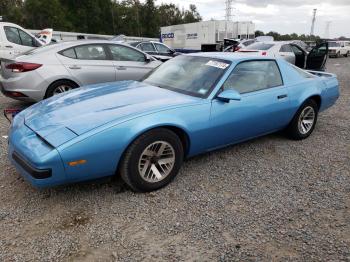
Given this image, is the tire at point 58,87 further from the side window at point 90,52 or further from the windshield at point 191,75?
the windshield at point 191,75

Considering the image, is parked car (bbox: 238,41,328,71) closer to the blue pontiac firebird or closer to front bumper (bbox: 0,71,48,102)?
the blue pontiac firebird

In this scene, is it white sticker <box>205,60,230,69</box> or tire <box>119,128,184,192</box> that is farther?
white sticker <box>205,60,230,69</box>

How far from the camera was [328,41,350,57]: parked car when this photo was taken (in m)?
27.3

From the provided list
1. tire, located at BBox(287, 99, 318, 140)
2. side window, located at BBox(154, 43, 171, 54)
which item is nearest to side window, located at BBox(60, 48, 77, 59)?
tire, located at BBox(287, 99, 318, 140)

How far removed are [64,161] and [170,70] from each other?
6.96ft

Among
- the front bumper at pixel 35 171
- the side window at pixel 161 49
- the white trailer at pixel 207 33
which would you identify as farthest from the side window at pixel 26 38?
the white trailer at pixel 207 33

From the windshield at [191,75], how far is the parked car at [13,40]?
23.8ft

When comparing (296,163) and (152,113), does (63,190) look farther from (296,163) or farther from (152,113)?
(296,163)

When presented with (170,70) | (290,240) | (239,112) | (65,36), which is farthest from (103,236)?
(65,36)

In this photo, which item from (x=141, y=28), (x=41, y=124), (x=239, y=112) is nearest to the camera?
(x=41, y=124)

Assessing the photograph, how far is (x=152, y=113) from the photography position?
317 cm

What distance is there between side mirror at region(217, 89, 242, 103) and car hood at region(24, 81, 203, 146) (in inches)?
9.5

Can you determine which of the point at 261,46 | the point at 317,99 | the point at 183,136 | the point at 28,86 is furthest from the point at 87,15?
the point at 183,136

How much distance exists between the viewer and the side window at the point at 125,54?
684 centimetres
